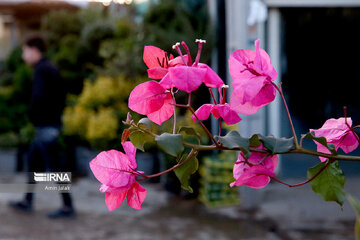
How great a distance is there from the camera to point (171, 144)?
0.56m

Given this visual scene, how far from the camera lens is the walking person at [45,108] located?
4.43 meters

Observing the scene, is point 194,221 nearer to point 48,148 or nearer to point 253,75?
point 48,148

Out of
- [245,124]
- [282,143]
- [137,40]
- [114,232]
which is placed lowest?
[114,232]

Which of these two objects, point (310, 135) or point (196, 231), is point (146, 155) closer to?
point (196, 231)

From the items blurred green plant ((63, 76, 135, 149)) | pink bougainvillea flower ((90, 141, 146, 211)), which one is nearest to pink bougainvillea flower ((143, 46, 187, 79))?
pink bougainvillea flower ((90, 141, 146, 211))

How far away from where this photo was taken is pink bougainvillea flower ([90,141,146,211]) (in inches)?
26.0

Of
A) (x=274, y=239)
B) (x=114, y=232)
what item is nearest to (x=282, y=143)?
(x=274, y=239)

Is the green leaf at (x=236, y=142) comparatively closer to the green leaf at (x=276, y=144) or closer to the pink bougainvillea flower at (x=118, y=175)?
the green leaf at (x=276, y=144)

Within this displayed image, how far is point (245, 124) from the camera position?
4520mm

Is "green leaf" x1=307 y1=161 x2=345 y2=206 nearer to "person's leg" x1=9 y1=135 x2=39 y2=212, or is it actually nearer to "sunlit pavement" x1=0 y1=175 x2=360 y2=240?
"sunlit pavement" x1=0 y1=175 x2=360 y2=240

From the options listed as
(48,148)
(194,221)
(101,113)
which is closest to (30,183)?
(48,148)

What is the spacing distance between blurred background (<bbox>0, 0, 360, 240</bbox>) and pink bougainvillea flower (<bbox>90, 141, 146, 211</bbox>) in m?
3.29

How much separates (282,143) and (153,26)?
5021 mm

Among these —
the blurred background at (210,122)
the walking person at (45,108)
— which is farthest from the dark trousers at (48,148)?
the blurred background at (210,122)
